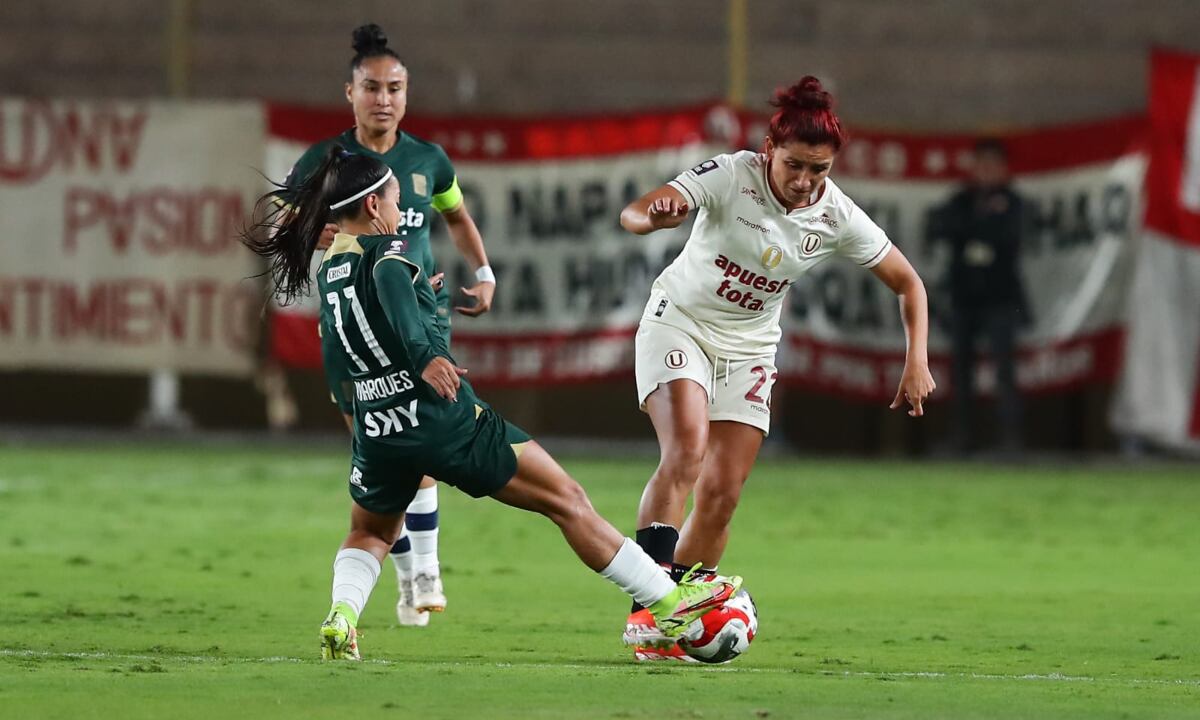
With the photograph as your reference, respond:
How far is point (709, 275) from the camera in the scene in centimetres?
806

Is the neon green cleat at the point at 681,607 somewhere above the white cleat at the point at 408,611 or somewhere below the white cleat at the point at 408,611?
above

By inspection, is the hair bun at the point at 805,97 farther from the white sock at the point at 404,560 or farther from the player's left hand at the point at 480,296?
the white sock at the point at 404,560

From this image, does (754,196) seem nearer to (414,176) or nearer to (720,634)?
(414,176)

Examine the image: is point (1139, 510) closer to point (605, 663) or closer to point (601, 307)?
point (601, 307)

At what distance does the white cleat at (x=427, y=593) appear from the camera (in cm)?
834

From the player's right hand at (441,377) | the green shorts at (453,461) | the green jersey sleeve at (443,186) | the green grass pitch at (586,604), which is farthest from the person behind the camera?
the green jersey sleeve at (443,186)

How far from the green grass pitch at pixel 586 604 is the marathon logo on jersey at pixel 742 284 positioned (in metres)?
1.32

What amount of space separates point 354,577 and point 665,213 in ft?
5.47

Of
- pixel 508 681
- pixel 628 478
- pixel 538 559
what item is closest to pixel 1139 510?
pixel 628 478

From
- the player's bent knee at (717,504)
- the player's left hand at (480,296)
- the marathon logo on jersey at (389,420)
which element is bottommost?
the player's bent knee at (717,504)

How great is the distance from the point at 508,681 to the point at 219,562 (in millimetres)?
4262

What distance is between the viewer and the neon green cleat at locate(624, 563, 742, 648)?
719 centimetres

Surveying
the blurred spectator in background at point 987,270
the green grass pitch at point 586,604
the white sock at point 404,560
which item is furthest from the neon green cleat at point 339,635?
the blurred spectator in background at point 987,270

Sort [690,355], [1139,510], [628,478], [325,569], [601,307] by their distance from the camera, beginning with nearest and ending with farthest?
[690,355] < [325,569] < [1139,510] < [628,478] < [601,307]
